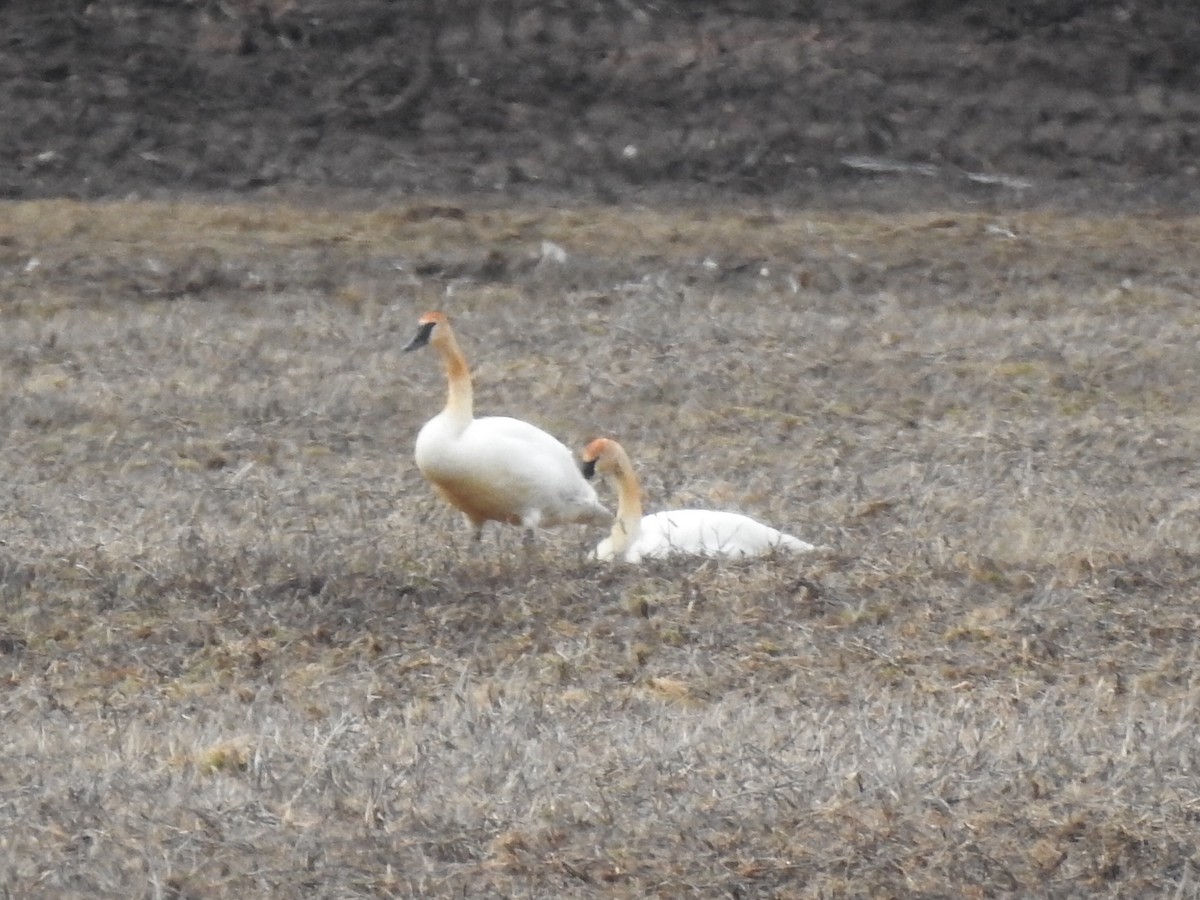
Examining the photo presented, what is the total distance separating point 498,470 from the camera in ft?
24.5

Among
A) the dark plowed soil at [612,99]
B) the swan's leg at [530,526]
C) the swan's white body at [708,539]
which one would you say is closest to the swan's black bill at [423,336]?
the swan's leg at [530,526]

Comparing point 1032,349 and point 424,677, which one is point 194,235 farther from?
point 424,677

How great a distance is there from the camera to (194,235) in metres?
15.3

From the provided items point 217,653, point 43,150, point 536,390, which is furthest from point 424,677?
point 43,150

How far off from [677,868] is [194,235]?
11.9 m

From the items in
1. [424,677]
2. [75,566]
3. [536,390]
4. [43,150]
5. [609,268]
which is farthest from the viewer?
[43,150]

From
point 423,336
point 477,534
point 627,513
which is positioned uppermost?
point 423,336

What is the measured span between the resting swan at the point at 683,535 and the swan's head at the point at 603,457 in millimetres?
108

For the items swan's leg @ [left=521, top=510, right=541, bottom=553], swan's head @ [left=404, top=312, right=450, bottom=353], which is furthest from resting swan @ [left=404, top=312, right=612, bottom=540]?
swan's head @ [left=404, top=312, right=450, bottom=353]

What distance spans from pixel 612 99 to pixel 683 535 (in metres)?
13.0

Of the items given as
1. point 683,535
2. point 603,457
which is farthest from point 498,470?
point 683,535

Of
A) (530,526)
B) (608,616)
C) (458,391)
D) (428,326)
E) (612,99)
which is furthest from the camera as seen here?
(612,99)

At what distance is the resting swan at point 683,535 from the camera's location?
6.67 meters

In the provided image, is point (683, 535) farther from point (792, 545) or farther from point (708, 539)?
point (792, 545)
